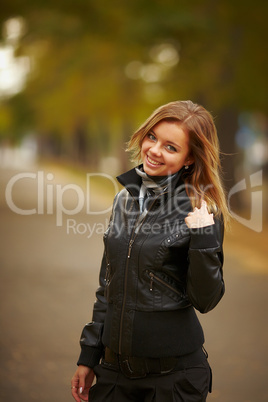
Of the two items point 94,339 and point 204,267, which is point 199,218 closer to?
point 204,267

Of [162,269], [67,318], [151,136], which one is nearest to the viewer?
[162,269]

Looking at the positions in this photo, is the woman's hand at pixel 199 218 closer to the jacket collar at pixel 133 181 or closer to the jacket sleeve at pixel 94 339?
the jacket collar at pixel 133 181

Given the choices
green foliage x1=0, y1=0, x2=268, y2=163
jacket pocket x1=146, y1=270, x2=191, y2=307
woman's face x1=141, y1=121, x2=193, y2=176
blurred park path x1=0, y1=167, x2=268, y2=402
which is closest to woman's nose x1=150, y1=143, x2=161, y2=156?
woman's face x1=141, y1=121, x2=193, y2=176

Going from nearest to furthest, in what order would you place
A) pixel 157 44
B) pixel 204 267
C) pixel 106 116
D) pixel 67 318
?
pixel 204 267, pixel 67 318, pixel 157 44, pixel 106 116

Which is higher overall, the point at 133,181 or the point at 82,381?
the point at 133,181

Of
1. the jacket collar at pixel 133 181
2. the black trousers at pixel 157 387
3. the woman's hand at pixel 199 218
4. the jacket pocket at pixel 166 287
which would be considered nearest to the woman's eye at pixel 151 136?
the jacket collar at pixel 133 181

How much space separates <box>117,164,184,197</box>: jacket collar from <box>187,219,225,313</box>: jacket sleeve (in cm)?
29

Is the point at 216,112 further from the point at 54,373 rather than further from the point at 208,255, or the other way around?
the point at 208,255

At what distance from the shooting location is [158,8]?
11758mm

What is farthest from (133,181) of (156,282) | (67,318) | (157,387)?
(67,318)

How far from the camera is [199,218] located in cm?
221

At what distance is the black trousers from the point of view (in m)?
2.31

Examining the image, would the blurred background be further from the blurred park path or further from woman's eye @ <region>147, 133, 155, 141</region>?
woman's eye @ <region>147, 133, 155, 141</region>

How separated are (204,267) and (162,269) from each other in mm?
207
